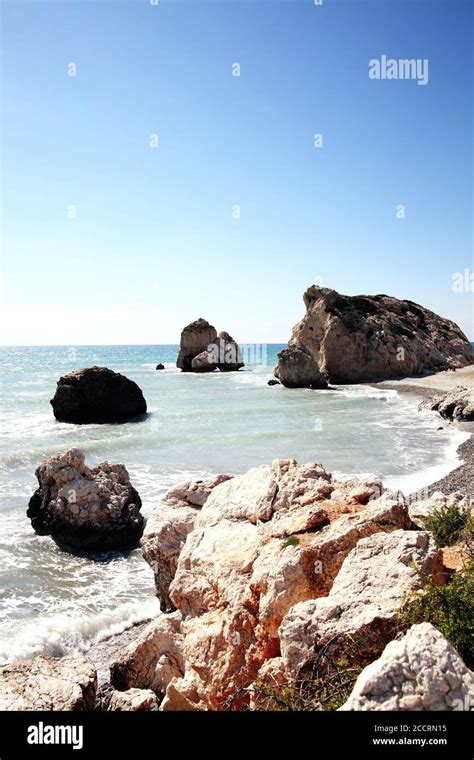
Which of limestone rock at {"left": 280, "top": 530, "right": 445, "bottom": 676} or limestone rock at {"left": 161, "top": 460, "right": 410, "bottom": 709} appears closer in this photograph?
limestone rock at {"left": 280, "top": 530, "right": 445, "bottom": 676}

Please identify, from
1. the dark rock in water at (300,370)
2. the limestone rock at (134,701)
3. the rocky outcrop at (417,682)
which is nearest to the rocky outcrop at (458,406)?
the dark rock in water at (300,370)

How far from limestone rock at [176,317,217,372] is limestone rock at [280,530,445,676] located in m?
70.3

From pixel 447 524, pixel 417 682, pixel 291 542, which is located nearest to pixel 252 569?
pixel 291 542

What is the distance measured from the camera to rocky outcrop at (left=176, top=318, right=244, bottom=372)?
249ft

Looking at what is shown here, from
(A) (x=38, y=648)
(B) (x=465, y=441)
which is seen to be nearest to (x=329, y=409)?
(B) (x=465, y=441)

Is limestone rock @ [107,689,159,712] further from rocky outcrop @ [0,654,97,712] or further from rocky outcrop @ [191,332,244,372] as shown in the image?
rocky outcrop @ [191,332,244,372]

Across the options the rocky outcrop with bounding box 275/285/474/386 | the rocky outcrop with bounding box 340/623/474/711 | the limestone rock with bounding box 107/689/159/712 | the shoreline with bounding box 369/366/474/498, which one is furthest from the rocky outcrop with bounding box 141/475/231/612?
the rocky outcrop with bounding box 275/285/474/386

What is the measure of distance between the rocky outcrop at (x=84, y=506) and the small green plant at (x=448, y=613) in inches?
407

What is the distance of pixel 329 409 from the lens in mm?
37844

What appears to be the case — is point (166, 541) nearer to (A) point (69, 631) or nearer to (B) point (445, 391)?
(A) point (69, 631)

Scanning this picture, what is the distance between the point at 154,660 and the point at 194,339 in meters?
70.9

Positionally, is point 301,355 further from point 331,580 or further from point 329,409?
point 331,580

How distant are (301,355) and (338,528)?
47.4 m

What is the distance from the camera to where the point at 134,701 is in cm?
628
